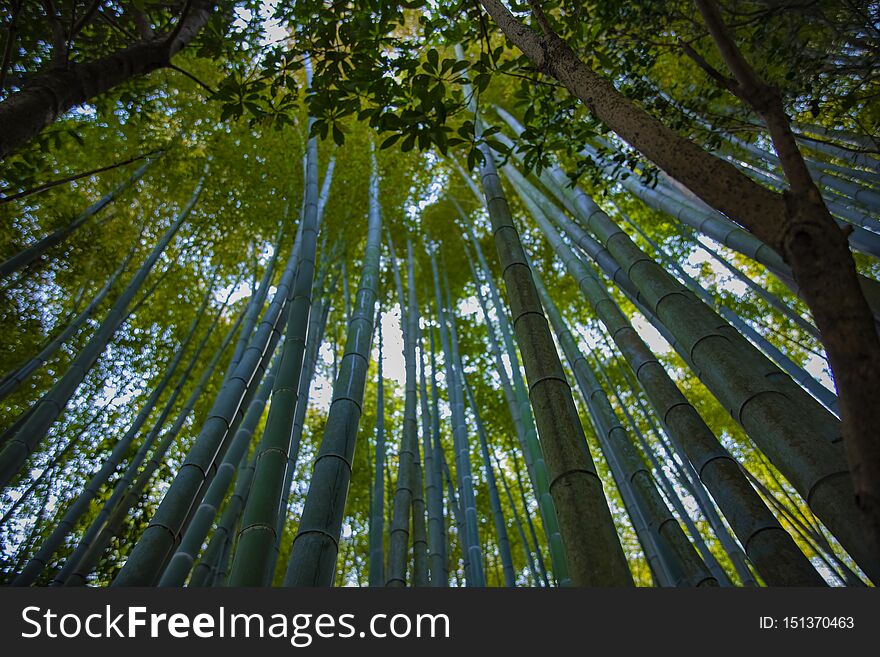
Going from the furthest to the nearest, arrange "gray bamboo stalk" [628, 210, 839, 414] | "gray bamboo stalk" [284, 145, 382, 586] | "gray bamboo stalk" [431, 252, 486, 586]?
"gray bamboo stalk" [431, 252, 486, 586], "gray bamboo stalk" [628, 210, 839, 414], "gray bamboo stalk" [284, 145, 382, 586]

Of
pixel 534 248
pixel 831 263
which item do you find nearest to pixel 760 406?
pixel 831 263

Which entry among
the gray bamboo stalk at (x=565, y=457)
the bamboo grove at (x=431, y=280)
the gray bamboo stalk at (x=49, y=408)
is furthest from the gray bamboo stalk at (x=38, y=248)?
the gray bamboo stalk at (x=565, y=457)

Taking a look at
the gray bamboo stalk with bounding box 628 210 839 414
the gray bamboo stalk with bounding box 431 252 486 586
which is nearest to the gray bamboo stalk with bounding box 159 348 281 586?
the gray bamboo stalk with bounding box 431 252 486 586

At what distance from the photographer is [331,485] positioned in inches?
60.2

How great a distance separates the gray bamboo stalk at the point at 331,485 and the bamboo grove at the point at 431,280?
1cm

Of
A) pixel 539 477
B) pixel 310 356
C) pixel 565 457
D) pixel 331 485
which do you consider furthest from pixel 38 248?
pixel 565 457

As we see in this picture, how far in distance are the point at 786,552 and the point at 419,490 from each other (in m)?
2.38

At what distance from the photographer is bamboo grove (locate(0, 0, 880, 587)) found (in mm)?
1079

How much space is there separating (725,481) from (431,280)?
234 inches

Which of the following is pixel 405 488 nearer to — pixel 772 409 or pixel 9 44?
pixel 772 409

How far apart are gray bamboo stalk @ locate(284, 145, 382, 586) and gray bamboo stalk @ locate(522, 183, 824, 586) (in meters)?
1.08

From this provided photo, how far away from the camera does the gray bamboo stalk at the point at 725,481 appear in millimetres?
1123

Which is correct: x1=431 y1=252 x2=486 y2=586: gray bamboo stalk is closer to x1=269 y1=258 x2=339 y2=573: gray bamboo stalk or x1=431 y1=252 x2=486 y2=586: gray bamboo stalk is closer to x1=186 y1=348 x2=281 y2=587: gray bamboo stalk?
x1=269 y1=258 x2=339 y2=573: gray bamboo stalk

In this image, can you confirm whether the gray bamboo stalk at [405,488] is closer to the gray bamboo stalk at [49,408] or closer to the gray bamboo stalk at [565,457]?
the gray bamboo stalk at [565,457]
